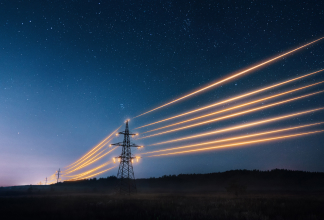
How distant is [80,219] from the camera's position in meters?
13.6

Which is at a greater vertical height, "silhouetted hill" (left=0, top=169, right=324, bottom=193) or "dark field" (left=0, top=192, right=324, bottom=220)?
"dark field" (left=0, top=192, right=324, bottom=220)

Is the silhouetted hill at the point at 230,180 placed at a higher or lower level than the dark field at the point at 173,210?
lower

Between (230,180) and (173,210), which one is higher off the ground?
(173,210)

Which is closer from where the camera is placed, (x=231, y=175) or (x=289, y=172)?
(x=289, y=172)

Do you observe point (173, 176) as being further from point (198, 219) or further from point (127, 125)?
point (198, 219)

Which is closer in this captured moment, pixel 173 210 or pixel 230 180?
pixel 173 210

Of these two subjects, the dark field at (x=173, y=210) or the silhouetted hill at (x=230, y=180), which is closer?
the dark field at (x=173, y=210)

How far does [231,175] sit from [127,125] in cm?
8704

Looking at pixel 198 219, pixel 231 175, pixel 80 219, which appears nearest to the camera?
pixel 198 219

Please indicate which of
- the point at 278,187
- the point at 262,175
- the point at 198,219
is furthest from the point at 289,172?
the point at 198,219

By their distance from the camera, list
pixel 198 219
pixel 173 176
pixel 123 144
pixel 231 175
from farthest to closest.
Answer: pixel 173 176 → pixel 231 175 → pixel 123 144 → pixel 198 219

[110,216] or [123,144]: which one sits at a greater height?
[123,144]

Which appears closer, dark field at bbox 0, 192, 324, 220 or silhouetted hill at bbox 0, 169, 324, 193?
dark field at bbox 0, 192, 324, 220

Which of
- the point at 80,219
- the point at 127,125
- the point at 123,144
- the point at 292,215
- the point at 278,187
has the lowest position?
the point at 278,187
